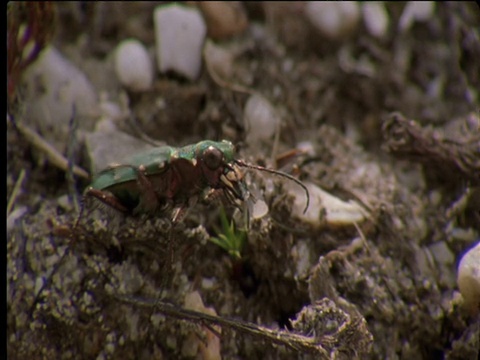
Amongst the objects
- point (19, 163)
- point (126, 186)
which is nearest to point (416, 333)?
point (126, 186)

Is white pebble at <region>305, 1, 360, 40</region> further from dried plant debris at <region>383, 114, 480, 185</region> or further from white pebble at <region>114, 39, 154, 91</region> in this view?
white pebble at <region>114, 39, 154, 91</region>

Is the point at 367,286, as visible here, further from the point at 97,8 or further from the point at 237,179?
the point at 97,8

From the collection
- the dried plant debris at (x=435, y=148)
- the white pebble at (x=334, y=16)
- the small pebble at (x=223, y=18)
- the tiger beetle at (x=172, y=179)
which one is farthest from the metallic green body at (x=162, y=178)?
the white pebble at (x=334, y=16)

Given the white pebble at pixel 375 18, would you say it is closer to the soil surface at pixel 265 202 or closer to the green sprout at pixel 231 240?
the soil surface at pixel 265 202

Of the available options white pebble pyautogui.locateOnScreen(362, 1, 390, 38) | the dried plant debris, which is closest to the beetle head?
the dried plant debris

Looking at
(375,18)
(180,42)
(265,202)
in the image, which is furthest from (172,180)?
(375,18)
